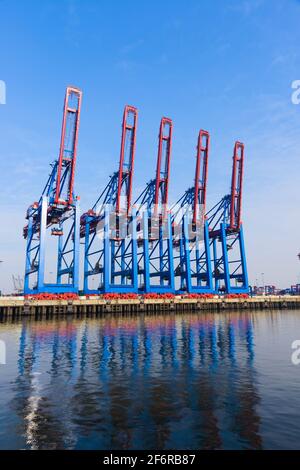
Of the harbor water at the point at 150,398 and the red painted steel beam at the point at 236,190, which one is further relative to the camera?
the red painted steel beam at the point at 236,190

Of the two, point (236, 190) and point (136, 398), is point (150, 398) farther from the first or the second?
point (236, 190)

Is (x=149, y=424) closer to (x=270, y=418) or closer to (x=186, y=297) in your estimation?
(x=270, y=418)

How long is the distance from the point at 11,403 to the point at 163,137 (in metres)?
71.2

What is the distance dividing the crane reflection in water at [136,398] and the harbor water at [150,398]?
0.03 meters

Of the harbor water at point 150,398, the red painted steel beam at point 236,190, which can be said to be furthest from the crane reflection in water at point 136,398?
the red painted steel beam at point 236,190

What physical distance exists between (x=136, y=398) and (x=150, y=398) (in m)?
0.54

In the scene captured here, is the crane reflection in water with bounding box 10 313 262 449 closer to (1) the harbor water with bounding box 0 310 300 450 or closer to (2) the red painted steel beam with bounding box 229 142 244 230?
(1) the harbor water with bounding box 0 310 300 450

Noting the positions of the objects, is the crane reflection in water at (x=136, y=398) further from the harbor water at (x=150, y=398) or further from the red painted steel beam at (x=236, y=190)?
the red painted steel beam at (x=236, y=190)

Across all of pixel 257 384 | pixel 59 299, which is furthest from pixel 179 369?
pixel 59 299

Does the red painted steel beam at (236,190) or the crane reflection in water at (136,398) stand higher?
the red painted steel beam at (236,190)

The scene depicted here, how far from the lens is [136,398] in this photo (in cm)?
1292

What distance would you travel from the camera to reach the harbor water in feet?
30.7

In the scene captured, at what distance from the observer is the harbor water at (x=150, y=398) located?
30.7 feet

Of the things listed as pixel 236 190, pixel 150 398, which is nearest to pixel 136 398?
pixel 150 398
